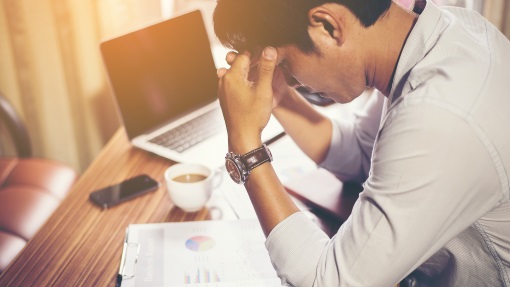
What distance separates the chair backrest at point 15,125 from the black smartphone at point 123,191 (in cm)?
76

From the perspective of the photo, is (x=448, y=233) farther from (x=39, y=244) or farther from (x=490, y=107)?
(x=39, y=244)

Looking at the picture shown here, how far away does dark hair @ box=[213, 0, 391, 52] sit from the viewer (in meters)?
0.83

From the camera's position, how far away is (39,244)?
100 centimetres

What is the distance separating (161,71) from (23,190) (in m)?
0.60

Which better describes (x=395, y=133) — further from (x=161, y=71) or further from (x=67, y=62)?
(x=67, y=62)

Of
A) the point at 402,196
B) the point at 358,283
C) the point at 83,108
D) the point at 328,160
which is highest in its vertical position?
the point at 402,196

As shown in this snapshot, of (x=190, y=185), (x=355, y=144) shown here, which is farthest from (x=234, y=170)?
(x=355, y=144)

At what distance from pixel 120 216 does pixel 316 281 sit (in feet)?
1.53

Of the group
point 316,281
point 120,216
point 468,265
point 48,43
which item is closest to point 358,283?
point 316,281

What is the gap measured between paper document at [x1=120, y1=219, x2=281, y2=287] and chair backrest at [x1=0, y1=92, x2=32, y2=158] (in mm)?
936

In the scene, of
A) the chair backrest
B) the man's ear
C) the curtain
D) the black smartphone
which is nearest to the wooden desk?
the black smartphone

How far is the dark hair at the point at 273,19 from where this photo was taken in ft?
2.72

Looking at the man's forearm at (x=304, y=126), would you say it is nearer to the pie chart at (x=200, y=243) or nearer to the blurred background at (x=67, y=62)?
the pie chart at (x=200, y=243)

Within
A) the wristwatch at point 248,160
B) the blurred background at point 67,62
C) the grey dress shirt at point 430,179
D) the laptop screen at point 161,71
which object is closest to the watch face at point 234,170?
the wristwatch at point 248,160
